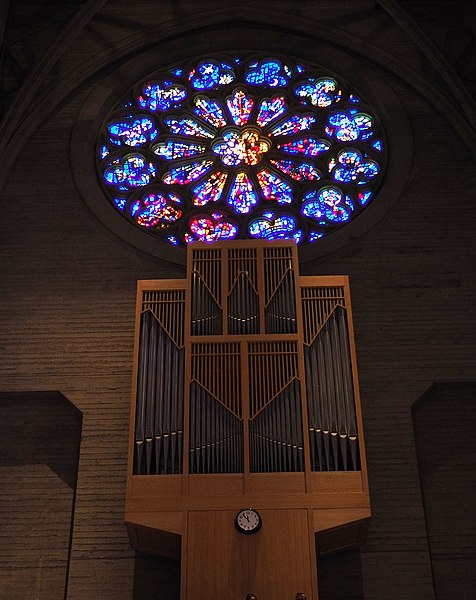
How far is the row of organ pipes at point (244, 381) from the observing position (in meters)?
8.94

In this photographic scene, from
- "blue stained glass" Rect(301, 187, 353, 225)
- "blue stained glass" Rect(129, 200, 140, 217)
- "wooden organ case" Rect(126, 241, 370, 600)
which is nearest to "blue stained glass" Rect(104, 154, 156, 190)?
"blue stained glass" Rect(129, 200, 140, 217)

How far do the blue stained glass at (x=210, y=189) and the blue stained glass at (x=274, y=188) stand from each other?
53 cm

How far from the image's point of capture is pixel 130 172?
12.8 m

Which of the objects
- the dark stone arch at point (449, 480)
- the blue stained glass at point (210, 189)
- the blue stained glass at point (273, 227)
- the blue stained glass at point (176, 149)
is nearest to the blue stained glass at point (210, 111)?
the blue stained glass at point (176, 149)

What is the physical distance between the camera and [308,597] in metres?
8.16

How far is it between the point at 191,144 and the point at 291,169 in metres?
1.55

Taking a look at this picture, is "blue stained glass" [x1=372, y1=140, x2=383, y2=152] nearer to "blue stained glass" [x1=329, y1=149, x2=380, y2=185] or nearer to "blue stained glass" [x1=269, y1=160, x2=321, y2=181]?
"blue stained glass" [x1=329, y1=149, x2=380, y2=185]

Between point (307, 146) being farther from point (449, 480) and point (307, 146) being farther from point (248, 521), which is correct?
point (248, 521)

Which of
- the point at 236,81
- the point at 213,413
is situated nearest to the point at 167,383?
the point at 213,413

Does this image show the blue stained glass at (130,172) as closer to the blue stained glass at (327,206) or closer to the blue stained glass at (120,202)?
the blue stained glass at (120,202)

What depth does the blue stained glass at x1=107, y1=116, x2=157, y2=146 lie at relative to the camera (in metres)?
13.1

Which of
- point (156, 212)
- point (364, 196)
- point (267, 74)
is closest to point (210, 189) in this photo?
point (156, 212)

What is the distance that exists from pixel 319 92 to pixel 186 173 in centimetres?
253

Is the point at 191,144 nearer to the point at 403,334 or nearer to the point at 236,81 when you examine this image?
the point at 236,81
